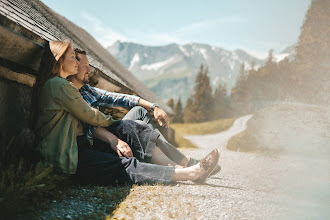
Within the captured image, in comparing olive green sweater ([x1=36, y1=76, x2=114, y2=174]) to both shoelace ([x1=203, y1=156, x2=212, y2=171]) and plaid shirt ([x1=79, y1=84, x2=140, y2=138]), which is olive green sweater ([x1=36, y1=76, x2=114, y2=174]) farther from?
shoelace ([x1=203, y1=156, x2=212, y2=171])

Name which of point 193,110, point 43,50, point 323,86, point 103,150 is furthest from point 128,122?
point 193,110

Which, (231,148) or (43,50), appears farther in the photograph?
(231,148)

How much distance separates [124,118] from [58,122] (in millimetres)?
944

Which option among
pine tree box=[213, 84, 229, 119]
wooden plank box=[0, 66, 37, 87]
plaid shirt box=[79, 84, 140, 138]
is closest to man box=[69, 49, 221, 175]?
plaid shirt box=[79, 84, 140, 138]

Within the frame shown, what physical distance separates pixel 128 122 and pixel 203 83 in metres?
32.5

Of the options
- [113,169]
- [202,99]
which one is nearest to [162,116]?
[113,169]

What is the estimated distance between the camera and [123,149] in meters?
2.76

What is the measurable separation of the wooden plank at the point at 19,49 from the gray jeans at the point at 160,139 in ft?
4.09

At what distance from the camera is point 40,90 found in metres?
2.47

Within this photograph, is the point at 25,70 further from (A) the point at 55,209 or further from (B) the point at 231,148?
(B) the point at 231,148

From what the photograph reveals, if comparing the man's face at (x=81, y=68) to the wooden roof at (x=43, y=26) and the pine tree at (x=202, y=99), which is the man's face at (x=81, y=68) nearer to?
the wooden roof at (x=43, y=26)

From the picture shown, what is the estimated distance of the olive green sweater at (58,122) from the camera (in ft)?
7.85

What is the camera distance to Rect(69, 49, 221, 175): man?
2.82 metres

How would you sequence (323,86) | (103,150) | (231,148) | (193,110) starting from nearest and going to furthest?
(103,150) → (323,86) → (231,148) → (193,110)
